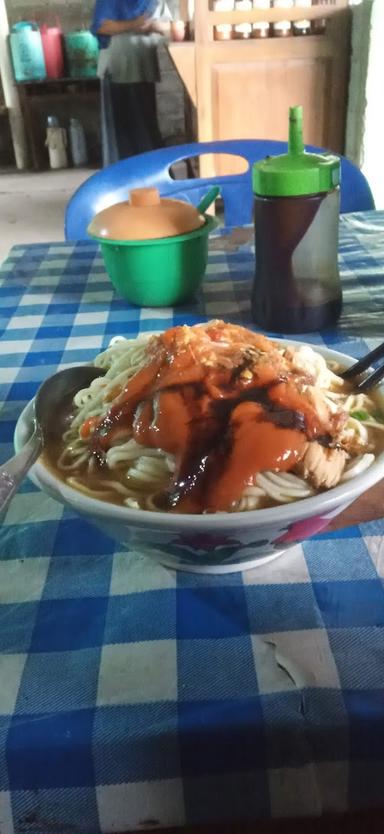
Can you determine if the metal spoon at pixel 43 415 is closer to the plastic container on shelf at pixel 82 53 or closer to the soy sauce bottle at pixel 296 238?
the soy sauce bottle at pixel 296 238

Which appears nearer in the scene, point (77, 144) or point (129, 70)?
point (129, 70)

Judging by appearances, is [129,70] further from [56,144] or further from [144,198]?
[144,198]

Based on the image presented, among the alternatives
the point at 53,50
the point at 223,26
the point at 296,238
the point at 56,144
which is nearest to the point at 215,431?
the point at 296,238

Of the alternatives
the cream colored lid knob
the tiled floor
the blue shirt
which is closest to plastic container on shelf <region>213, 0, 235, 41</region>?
the blue shirt

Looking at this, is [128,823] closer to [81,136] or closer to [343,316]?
[343,316]

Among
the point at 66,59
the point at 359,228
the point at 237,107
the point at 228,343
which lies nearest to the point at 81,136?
the point at 66,59

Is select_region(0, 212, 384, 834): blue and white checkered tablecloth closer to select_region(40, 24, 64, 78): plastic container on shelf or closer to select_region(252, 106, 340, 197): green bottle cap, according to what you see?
select_region(252, 106, 340, 197): green bottle cap

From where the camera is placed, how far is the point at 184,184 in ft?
5.30

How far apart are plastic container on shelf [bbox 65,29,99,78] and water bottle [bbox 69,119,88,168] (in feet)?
1.31

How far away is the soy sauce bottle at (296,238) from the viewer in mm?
868

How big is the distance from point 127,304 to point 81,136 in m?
5.15

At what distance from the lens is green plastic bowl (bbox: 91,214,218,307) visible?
101 centimetres

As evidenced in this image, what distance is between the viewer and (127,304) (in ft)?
3.67

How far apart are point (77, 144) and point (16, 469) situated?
5.81 m
